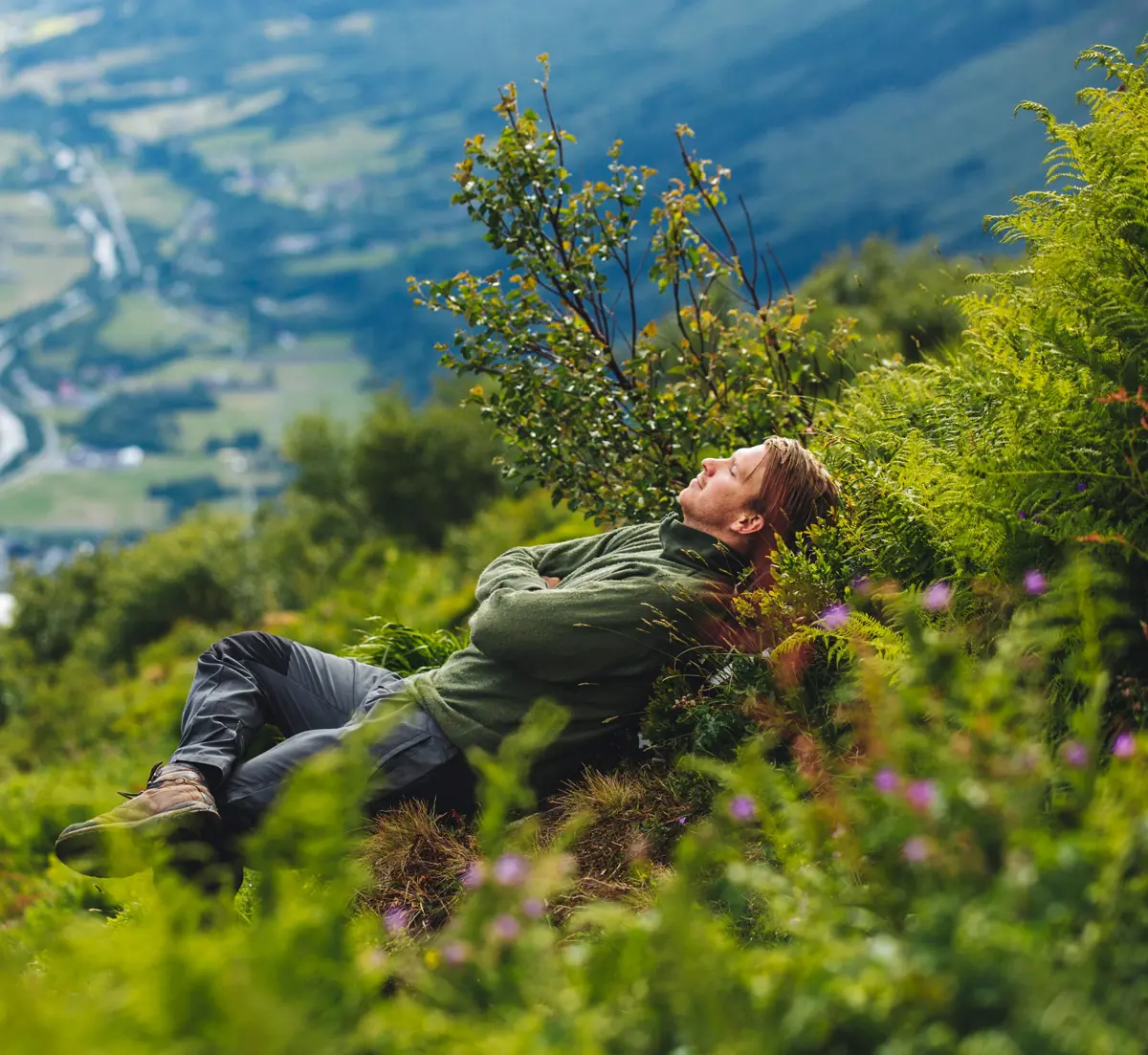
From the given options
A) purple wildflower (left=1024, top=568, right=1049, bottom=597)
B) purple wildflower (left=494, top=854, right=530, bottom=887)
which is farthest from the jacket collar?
purple wildflower (left=494, top=854, right=530, bottom=887)

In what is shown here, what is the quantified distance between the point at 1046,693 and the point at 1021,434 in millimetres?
846

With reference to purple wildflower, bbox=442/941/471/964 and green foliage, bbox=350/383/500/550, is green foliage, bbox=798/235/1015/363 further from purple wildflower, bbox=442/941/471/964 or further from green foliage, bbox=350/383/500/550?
purple wildflower, bbox=442/941/471/964

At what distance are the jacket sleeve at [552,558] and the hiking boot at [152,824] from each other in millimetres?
1404

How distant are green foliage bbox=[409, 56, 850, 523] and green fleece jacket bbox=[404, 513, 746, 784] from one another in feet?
5.42

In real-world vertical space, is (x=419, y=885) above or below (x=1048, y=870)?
below

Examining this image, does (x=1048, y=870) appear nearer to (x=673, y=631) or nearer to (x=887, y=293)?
(x=673, y=631)

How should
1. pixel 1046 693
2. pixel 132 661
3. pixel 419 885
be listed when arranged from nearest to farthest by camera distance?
pixel 1046 693
pixel 419 885
pixel 132 661

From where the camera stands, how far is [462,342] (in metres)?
6.27

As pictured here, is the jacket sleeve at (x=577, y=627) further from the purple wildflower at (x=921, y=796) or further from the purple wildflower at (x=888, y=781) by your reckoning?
the purple wildflower at (x=921, y=796)

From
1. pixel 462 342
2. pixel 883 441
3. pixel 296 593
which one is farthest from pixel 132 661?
pixel 883 441

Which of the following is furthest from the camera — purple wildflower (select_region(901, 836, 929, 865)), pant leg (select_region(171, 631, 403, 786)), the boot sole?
pant leg (select_region(171, 631, 403, 786))

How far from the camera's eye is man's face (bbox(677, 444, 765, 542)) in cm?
446

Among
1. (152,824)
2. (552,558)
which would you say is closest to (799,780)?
(552,558)

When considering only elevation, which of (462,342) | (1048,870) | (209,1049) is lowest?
(1048,870)
